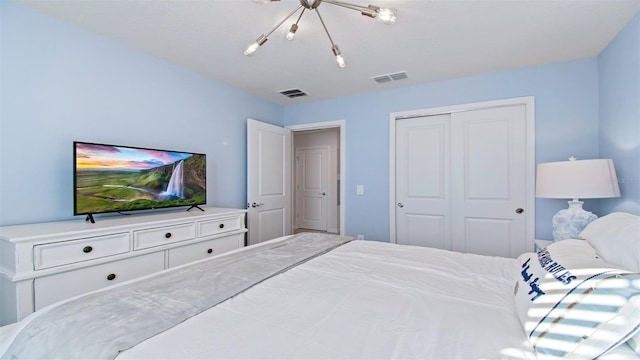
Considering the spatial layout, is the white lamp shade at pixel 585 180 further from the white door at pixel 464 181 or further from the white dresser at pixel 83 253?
the white dresser at pixel 83 253

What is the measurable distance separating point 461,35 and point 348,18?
0.96 m

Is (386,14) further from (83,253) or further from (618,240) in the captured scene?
(83,253)

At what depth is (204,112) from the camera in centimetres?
304

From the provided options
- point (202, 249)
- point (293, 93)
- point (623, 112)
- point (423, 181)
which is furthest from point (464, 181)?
point (202, 249)

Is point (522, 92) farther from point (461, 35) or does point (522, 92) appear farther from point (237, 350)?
point (237, 350)

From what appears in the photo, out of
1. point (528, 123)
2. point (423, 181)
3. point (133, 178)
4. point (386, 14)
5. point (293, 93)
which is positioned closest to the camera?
point (386, 14)

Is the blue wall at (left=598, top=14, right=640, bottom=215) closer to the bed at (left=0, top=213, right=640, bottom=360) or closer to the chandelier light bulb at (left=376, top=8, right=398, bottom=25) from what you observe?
the bed at (left=0, top=213, right=640, bottom=360)

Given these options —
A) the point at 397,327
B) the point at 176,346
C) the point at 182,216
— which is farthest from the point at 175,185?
the point at 397,327

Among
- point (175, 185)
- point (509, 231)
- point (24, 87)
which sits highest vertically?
point (24, 87)

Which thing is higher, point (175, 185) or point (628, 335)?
point (175, 185)

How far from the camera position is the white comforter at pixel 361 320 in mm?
782

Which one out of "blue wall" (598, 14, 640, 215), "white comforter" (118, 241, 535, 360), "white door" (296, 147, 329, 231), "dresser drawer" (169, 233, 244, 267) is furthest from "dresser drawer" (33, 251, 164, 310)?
"white door" (296, 147, 329, 231)

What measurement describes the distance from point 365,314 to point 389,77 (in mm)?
2736

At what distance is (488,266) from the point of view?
1.53 metres
